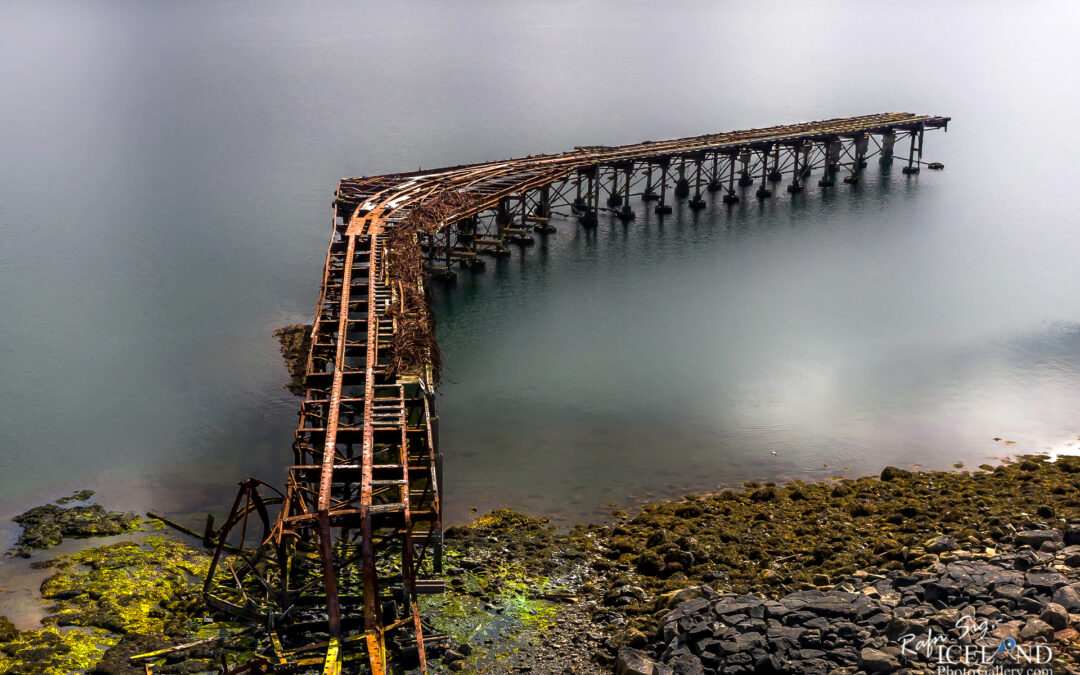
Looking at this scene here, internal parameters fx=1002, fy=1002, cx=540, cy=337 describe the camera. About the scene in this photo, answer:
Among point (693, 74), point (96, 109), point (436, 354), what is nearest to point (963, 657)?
point (436, 354)

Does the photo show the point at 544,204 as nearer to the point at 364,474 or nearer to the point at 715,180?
the point at 715,180

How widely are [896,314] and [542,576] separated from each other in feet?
91.5

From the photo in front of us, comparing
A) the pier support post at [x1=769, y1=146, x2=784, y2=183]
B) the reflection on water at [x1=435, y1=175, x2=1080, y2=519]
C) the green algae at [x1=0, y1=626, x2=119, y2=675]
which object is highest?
the pier support post at [x1=769, y1=146, x2=784, y2=183]

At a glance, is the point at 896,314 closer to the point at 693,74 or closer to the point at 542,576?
the point at 542,576

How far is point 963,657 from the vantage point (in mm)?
16641

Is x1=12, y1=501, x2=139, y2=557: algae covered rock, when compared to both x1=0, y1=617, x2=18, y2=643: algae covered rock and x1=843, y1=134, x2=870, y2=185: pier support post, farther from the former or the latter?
x1=843, y1=134, x2=870, y2=185: pier support post

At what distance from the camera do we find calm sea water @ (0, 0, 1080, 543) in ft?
105

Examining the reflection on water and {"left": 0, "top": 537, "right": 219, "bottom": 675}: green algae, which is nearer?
{"left": 0, "top": 537, "right": 219, "bottom": 675}: green algae

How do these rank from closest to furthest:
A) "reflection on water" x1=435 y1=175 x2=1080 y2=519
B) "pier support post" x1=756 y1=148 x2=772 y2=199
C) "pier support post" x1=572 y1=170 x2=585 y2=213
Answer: "reflection on water" x1=435 y1=175 x2=1080 y2=519 < "pier support post" x1=572 y1=170 x2=585 y2=213 < "pier support post" x1=756 y1=148 x2=772 y2=199

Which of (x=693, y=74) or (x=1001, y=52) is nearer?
(x=693, y=74)

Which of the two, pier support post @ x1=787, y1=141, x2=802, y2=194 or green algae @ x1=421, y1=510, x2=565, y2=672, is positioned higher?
pier support post @ x1=787, y1=141, x2=802, y2=194

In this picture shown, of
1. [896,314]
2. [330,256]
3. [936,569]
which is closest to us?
[936,569]

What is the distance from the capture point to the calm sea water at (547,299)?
32031 millimetres

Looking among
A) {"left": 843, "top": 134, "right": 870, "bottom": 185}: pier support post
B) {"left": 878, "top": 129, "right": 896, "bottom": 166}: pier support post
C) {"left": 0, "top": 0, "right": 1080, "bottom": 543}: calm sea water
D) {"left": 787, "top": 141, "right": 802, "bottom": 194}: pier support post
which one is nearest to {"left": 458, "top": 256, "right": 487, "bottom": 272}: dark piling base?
{"left": 0, "top": 0, "right": 1080, "bottom": 543}: calm sea water
